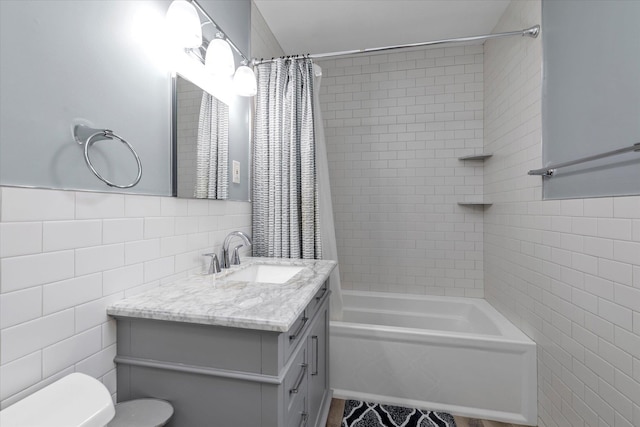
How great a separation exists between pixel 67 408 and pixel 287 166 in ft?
5.03

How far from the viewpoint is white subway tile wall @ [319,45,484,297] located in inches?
105

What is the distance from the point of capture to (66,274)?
0.83m

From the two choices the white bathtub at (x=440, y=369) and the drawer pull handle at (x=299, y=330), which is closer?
the drawer pull handle at (x=299, y=330)

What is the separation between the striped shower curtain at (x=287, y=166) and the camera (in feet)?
6.35

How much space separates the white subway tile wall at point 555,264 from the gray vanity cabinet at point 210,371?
1298 mm

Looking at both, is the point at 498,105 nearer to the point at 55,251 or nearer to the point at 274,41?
the point at 274,41

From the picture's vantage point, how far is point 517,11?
2.00 m

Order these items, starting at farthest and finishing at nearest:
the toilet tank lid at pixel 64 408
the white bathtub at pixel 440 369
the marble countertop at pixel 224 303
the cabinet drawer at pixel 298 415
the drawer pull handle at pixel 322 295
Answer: the white bathtub at pixel 440 369 → the drawer pull handle at pixel 322 295 → the cabinet drawer at pixel 298 415 → the marble countertop at pixel 224 303 → the toilet tank lid at pixel 64 408

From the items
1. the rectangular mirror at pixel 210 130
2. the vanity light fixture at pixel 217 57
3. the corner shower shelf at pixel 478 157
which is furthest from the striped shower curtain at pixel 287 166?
the corner shower shelf at pixel 478 157

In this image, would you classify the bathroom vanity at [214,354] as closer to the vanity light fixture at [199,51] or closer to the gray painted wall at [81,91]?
the gray painted wall at [81,91]

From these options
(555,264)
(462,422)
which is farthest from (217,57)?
(462,422)

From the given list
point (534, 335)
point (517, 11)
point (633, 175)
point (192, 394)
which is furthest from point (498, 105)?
point (192, 394)

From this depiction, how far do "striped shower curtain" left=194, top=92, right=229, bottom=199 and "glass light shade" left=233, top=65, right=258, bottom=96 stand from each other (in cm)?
13

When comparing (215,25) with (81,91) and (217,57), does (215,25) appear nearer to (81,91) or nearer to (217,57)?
(217,57)
